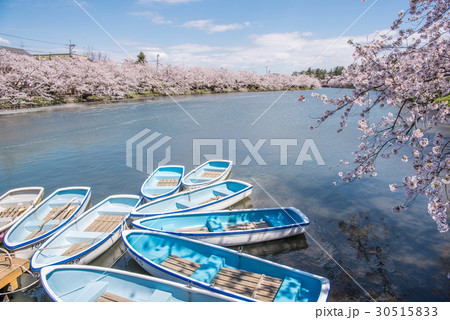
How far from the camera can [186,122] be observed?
33219 mm

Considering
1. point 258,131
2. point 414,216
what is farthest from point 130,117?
point 414,216

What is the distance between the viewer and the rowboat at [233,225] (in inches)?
348

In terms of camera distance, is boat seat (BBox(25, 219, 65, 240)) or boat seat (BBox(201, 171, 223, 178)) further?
boat seat (BBox(201, 171, 223, 178))

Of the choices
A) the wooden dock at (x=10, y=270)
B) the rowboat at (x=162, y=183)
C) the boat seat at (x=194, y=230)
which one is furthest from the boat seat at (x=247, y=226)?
the wooden dock at (x=10, y=270)

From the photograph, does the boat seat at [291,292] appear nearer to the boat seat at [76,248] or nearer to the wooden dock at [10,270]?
the boat seat at [76,248]

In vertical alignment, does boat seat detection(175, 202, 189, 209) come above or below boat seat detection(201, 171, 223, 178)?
below

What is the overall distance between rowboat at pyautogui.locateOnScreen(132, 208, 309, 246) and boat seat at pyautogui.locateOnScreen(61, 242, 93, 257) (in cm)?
157

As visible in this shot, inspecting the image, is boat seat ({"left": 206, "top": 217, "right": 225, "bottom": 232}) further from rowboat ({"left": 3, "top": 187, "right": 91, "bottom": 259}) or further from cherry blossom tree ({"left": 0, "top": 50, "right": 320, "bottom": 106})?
cherry blossom tree ({"left": 0, "top": 50, "right": 320, "bottom": 106})

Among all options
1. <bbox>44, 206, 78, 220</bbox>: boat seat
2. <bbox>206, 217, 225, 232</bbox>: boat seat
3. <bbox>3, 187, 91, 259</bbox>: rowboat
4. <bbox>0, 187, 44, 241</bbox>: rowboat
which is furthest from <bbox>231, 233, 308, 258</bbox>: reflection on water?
<bbox>0, 187, 44, 241</bbox>: rowboat

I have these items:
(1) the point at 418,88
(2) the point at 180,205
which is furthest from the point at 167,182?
(1) the point at 418,88

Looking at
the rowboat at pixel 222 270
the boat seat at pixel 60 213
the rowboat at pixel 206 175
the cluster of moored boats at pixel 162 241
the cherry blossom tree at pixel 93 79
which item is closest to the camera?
the rowboat at pixel 222 270

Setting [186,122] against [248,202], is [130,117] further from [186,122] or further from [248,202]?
[248,202]

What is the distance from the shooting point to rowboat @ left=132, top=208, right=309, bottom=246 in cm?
883

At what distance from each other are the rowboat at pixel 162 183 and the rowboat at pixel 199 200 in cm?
51
